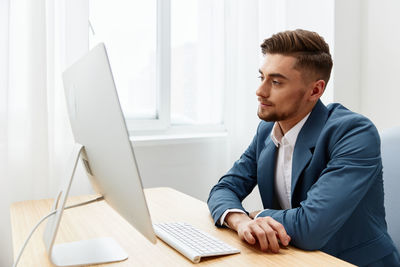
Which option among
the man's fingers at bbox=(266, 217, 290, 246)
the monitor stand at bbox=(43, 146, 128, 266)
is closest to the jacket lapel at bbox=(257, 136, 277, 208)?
the man's fingers at bbox=(266, 217, 290, 246)

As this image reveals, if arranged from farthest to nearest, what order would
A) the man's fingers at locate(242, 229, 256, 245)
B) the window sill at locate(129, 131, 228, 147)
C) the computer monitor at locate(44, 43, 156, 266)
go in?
1. the window sill at locate(129, 131, 228, 147)
2. the man's fingers at locate(242, 229, 256, 245)
3. the computer monitor at locate(44, 43, 156, 266)

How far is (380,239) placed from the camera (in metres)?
1.20

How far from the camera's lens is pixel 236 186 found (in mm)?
1452

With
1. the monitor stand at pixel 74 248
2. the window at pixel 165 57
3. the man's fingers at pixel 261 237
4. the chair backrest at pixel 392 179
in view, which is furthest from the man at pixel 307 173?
the window at pixel 165 57

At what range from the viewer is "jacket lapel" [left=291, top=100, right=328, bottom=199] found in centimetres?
123

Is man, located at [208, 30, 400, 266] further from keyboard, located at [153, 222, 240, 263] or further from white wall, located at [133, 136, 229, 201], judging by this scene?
white wall, located at [133, 136, 229, 201]

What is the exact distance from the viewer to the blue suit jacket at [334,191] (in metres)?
1.06

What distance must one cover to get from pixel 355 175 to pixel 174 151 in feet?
4.21

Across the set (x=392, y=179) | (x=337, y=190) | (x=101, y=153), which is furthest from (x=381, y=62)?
(x=101, y=153)

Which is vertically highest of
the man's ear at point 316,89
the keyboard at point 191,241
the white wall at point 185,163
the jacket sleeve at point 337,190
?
the man's ear at point 316,89

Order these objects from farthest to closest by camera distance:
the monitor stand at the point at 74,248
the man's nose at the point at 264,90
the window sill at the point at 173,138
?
the window sill at the point at 173,138 < the man's nose at the point at 264,90 < the monitor stand at the point at 74,248

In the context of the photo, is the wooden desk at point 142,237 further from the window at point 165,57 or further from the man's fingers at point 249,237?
the window at point 165,57

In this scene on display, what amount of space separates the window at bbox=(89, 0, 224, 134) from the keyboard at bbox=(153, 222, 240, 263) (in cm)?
119

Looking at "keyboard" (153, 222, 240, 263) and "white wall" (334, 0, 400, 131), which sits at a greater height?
"white wall" (334, 0, 400, 131)
